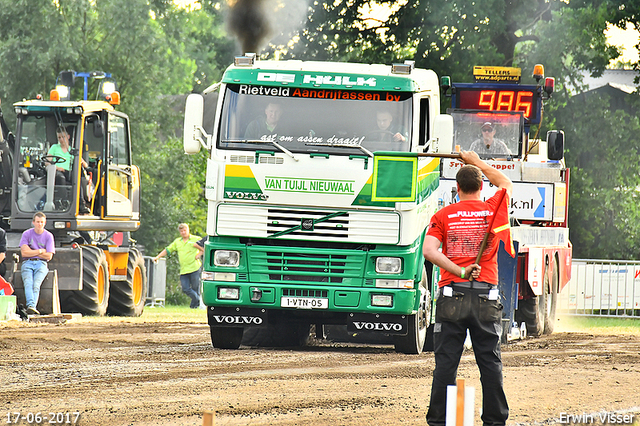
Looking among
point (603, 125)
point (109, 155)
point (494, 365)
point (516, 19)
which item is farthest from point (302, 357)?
point (603, 125)

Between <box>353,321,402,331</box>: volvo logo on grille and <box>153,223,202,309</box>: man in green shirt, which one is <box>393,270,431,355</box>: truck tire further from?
<box>153,223,202,309</box>: man in green shirt

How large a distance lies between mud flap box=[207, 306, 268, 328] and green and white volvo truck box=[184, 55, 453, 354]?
0.01 m

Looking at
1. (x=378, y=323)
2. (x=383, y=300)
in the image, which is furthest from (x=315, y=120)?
(x=378, y=323)

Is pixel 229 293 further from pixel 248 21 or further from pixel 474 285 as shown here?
pixel 248 21

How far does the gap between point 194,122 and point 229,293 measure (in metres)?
1.93

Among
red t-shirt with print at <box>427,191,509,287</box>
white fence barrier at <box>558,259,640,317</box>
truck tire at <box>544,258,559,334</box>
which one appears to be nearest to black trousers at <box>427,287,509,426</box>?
red t-shirt with print at <box>427,191,509,287</box>

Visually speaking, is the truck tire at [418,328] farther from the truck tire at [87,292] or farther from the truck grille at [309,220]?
the truck tire at [87,292]

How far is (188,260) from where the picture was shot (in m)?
25.5

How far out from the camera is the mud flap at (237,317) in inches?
500

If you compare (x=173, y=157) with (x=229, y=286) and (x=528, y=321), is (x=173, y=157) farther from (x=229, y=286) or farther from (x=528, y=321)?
(x=229, y=286)

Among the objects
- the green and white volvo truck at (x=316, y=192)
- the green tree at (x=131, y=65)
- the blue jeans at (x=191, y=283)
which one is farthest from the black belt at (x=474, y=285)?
the green tree at (x=131, y=65)

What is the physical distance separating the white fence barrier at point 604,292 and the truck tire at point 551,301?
24.6 ft

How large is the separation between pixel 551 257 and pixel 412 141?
571 centimetres

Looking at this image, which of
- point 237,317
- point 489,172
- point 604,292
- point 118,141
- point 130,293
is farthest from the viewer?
point 604,292
